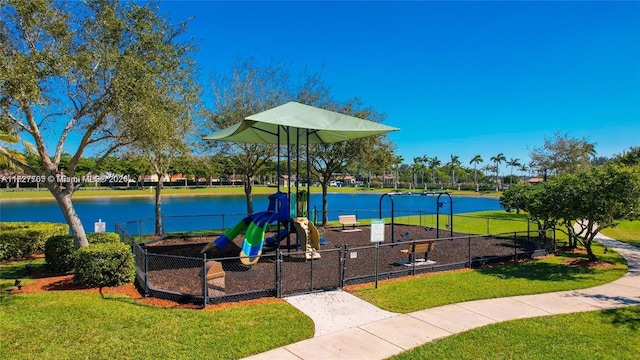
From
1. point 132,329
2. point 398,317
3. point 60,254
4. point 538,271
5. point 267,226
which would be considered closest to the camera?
point 132,329

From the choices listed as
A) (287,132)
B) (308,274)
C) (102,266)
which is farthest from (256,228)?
(102,266)

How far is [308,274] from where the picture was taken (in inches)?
385

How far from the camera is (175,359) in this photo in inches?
205

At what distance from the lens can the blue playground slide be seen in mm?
10266

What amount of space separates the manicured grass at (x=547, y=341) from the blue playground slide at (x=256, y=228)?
5.25 m

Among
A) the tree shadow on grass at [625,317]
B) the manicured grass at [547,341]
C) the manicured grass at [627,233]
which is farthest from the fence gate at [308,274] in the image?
the manicured grass at [627,233]

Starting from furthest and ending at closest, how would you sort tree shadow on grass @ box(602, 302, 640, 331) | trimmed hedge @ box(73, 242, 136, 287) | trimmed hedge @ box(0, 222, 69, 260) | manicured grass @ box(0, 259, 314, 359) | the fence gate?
trimmed hedge @ box(0, 222, 69, 260), trimmed hedge @ box(73, 242, 136, 287), the fence gate, tree shadow on grass @ box(602, 302, 640, 331), manicured grass @ box(0, 259, 314, 359)

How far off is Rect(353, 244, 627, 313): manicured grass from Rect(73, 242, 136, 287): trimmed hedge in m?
5.71

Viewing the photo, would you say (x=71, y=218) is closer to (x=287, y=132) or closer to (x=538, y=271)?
(x=287, y=132)

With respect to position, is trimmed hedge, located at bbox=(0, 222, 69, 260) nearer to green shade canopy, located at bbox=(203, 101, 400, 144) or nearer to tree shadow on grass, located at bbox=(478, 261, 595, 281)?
green shade canopy, located at bbox=(203, 101, 400, 144)

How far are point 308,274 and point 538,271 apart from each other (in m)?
6.83

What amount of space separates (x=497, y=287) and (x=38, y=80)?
11801mm

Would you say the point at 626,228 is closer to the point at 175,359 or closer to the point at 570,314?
the point at 570,314

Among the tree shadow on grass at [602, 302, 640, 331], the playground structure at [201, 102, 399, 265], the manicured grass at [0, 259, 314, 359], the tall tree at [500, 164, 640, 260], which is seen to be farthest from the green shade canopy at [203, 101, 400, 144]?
the tree shadow on grass at [602, 302, 640, 331]
